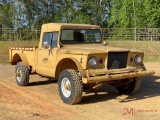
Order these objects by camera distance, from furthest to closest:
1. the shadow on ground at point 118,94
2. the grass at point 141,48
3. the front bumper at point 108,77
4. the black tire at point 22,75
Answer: the grass at point 141,48 < the black tire at point 22,75 < the shadow on ground at point 118,94 < the front bumper at point 108,77

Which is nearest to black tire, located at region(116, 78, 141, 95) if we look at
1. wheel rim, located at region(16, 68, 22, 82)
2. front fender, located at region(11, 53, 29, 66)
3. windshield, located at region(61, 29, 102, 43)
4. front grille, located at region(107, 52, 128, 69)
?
front grille, located at region(107, 52, 128, 69)

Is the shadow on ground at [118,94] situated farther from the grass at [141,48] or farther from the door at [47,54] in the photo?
the grass at [141,48]

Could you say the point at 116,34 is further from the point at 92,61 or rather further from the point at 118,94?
the point at 92,61

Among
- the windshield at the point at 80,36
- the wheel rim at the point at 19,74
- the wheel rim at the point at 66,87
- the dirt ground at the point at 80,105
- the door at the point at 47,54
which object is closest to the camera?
the dirt ground at the point at 80,105

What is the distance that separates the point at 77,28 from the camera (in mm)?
8367

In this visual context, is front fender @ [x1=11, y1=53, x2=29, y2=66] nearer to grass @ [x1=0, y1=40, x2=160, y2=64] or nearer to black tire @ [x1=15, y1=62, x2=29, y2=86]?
black tire @ [x1=15, y1=62, x2=29, y2=86]

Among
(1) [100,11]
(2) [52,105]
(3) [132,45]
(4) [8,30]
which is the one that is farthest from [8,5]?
(2) [52,105]

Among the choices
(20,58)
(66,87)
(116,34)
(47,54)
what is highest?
(116,34)

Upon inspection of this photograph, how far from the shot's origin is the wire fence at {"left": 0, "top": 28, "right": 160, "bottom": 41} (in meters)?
29.0

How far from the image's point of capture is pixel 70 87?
6973 millimetres

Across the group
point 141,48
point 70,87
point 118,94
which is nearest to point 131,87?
point 118,94

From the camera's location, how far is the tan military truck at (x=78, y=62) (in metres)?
6.72

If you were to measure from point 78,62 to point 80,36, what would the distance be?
182cm

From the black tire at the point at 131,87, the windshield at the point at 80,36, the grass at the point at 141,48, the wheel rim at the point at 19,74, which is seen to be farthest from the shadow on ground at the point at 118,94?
the grass at the point at 141,48
